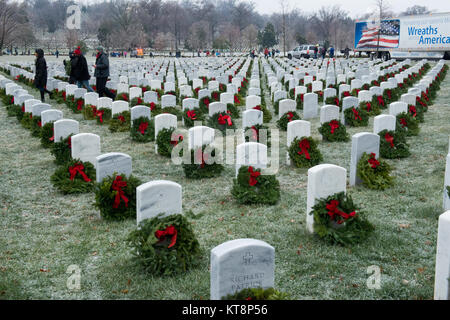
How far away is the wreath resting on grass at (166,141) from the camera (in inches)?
369

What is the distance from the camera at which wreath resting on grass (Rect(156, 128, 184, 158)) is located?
9.38 meters

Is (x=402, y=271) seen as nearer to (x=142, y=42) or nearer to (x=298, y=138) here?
(x=298, y=138)

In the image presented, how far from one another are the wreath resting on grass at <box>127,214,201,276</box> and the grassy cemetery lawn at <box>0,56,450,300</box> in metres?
0.10

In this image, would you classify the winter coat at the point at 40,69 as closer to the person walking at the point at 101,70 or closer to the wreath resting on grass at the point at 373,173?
the person walking at the point at 101,70

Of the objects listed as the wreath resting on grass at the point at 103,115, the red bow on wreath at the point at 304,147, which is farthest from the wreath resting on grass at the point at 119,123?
the red bow on wreath at the point at 304,147

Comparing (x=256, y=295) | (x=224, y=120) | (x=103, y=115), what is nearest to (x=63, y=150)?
(x=224, y=120)

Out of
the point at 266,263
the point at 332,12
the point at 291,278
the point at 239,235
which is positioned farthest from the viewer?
the point at 332,12

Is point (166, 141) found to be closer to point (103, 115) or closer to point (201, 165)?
point (201, 165)

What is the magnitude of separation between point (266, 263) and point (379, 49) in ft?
138

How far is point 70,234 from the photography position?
19.5 ft

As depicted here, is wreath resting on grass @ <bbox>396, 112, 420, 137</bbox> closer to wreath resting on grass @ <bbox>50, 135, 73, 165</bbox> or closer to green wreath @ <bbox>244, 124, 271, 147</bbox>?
green wreath @ <bbox>244, 124, 271, 147</bbox>

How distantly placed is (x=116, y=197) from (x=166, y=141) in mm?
3426

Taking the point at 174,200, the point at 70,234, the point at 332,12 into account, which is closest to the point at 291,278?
the point at 174,200

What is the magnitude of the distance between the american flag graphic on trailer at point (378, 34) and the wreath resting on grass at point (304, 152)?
116 ft
